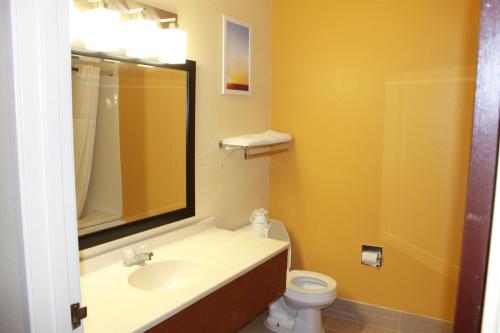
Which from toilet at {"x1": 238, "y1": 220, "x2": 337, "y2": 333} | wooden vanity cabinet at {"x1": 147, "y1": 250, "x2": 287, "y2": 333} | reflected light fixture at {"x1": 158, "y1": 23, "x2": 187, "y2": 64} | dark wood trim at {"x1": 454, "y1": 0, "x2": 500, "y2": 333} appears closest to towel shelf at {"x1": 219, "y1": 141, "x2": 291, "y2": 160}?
toilet at {"x1": 238, "y1": 220, "x2": 337, "y2": 333}

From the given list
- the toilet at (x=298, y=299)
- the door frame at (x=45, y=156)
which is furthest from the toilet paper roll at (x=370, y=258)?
the door frame at (x=45, y=156)

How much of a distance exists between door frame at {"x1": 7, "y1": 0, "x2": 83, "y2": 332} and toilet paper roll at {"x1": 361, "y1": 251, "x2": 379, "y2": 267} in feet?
7.71

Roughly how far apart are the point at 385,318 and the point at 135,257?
2.01 metres

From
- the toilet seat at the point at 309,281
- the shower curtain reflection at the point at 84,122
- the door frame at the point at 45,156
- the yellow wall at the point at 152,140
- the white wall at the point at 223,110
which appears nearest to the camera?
the door frame at the point at 45,156

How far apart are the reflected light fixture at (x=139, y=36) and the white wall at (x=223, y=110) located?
146 millimetres

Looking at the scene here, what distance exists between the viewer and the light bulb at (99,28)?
5.49 feet

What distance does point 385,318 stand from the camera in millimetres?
2873

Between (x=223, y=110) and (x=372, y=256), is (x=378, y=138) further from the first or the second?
(x=223, y=110)

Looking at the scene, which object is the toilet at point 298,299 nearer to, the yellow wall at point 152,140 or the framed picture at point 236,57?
the yellow wall at point 152,140

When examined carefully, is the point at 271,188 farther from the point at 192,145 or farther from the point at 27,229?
the point at 27,229

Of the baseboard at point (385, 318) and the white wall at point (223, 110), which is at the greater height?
the white wall at point (223, 110)

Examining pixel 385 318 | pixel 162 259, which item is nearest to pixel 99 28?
pixel 162 259

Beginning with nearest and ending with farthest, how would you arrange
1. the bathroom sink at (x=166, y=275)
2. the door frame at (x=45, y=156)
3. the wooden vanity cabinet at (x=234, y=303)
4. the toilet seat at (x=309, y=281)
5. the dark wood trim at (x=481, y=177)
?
the dark wood trim at (x=481, y=177), the door frame at (x=45, y=156), the wooden vanity cabinet at (x=234, y=303), the bathroom sink at (x=166, y=275), the toilet seat at (x=309, y=281)

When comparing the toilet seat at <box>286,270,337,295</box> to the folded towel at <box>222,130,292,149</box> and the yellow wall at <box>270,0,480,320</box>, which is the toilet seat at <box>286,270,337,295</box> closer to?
the yellow wall at <box>270,0,480,320</box>
